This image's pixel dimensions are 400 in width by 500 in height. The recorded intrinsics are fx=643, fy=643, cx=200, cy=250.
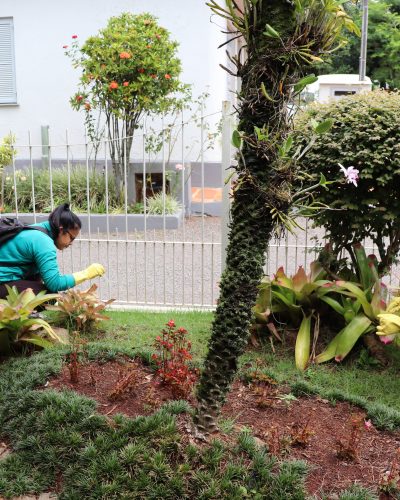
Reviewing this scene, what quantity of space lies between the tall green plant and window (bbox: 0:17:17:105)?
1140cm

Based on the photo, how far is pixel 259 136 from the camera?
3.08m

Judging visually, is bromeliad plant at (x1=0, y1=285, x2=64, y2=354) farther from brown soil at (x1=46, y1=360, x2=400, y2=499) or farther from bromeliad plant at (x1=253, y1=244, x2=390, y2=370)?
bromeliad plant at (x1=253, y1=244, x2=390, y2=370)

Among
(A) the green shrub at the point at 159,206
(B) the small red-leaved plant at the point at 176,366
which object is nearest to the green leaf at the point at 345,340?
(B) the small red-leaved plant at the point at 176,366

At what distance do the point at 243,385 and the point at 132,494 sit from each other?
56.2 inches

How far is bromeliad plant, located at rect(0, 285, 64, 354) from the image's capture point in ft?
15.7

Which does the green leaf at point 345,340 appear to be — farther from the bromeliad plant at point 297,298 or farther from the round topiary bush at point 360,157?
the round topiary bush at point 360,157

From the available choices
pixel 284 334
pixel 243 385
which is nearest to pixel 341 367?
pixel 284 334

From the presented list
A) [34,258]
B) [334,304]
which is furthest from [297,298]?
[34,258]

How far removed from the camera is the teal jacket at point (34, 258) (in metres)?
5.35

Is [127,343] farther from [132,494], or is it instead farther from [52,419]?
[132,494]

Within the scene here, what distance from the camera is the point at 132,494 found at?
327 cm

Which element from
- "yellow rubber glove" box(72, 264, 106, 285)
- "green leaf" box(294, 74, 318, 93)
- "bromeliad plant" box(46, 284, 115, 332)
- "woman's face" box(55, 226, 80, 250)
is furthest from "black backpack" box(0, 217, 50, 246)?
"green leaf" box(294, 74, 318, 93)

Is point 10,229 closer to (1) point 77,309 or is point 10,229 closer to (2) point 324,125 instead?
(1) point 77,309

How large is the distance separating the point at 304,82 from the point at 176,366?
210 cm
